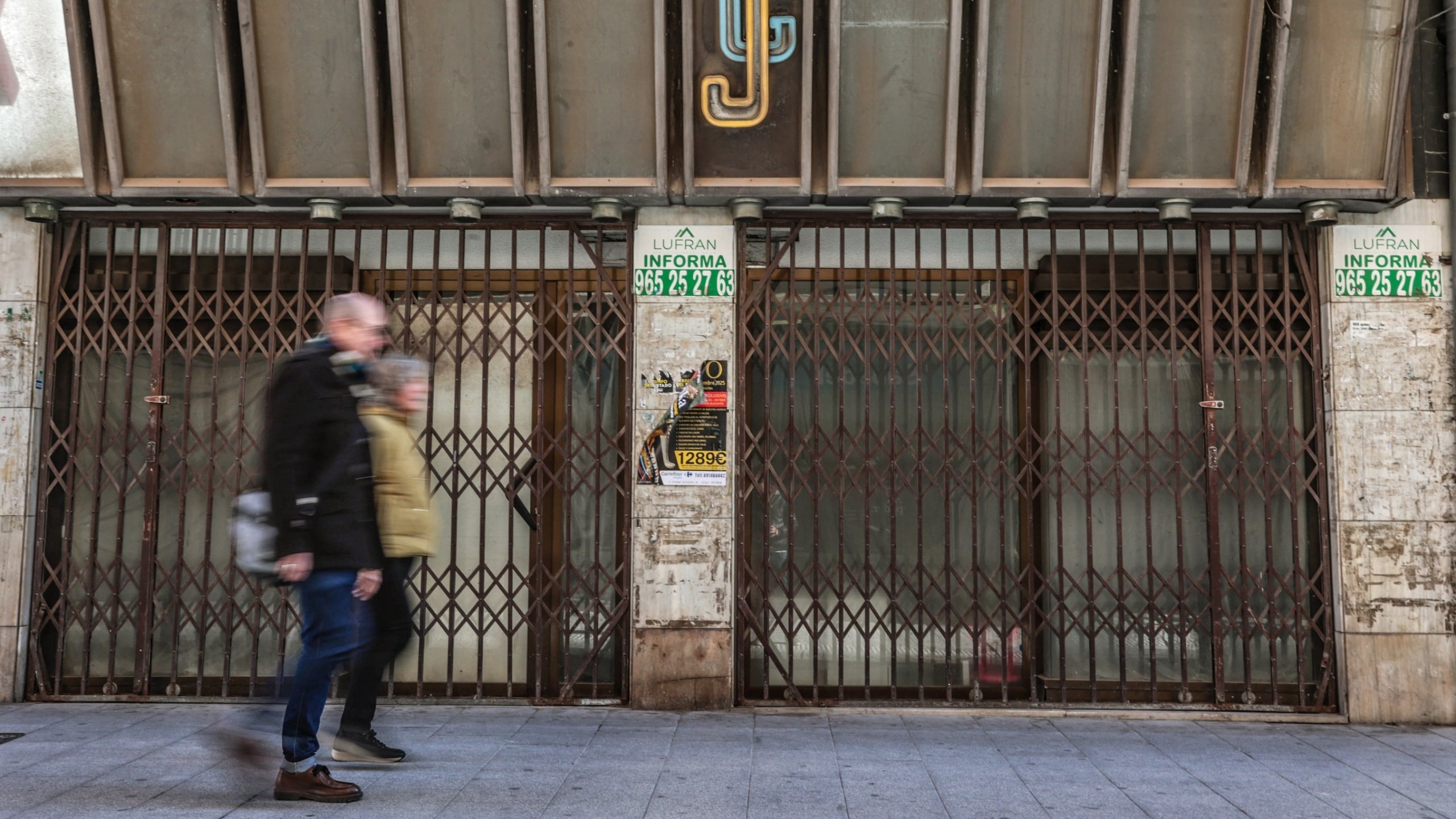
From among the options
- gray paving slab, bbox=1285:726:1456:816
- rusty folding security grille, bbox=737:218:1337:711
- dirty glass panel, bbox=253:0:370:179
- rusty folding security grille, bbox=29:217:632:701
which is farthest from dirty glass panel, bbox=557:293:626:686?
gray paving slab, bbox=1285:726:1456:816

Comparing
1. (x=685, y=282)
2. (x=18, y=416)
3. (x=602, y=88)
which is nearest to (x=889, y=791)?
(x=685, y=282)

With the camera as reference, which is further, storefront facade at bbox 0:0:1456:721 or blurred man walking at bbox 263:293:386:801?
storefront facade at bbox 0:0:1456:721

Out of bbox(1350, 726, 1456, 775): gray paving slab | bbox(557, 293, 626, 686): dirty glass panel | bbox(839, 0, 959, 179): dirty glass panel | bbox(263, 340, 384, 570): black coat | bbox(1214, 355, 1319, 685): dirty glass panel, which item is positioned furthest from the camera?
bbox(557, 293, 626, 686): dirty glass panel

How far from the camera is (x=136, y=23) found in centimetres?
701

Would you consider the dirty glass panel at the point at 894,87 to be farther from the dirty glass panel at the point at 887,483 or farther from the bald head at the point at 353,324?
the bald head at the point at 353,324

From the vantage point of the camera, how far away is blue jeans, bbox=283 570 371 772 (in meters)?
4.61

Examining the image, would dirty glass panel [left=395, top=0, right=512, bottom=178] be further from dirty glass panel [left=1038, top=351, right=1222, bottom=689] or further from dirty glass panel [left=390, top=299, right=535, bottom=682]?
dirty glass panel [left=1038, top=351, right=1222, bottom=689]

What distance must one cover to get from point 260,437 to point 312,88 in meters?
2.25

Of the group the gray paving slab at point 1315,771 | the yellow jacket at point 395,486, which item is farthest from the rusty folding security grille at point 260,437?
the gray paving slab at point 1315,771

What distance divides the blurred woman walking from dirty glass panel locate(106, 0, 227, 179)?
2.97m

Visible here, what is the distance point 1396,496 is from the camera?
7090mm

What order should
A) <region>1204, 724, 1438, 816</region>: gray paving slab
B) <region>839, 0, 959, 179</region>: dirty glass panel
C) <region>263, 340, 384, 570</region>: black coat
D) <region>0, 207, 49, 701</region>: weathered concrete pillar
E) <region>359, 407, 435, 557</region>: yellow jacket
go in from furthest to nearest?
<region>0, 207, 49, 701</region>: weathered concrete pillar
<region>839, 0, 959, 179</region>: dirty glass panel
<region>1204, 724, 1438, 816</region>: gray paving slab
<region>359, 407, 435, 557</region>: yellow jacket
<region>263, 340, 384, 570</region>: black coat

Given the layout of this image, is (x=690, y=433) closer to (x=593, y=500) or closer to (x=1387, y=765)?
(x=593, y=500)

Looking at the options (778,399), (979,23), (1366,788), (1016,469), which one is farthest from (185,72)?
(1366,788)
